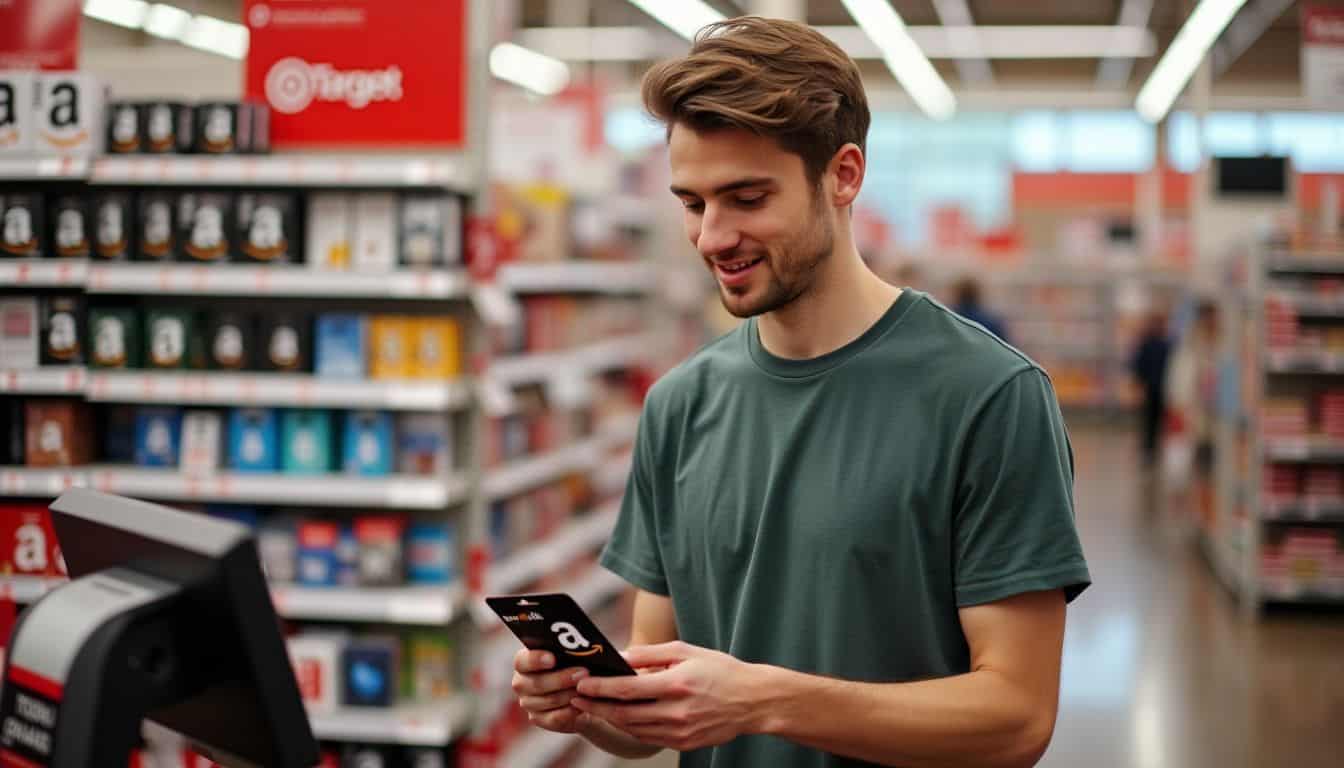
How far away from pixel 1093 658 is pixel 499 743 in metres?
3.90

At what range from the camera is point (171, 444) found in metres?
4.09

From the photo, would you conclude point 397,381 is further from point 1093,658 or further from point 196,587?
point 1093,658

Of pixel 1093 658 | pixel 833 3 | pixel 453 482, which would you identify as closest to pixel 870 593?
pixel 453 482

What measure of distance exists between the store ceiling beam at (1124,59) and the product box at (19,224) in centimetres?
1233

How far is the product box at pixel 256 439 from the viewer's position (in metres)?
4.05

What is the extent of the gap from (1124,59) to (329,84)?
649 inches

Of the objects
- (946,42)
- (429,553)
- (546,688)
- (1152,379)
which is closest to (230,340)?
(429,553)

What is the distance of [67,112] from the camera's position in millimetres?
3701

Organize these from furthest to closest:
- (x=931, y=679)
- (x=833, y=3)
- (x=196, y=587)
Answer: (x=833, y=3), (x=931, y=679), (x=196, y=587)

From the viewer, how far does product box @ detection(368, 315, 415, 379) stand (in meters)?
4.02

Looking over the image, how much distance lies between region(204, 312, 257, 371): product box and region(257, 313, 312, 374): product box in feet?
0.11

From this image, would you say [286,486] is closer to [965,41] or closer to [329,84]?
[329,84]

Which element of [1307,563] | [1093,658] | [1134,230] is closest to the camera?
[1093,658]

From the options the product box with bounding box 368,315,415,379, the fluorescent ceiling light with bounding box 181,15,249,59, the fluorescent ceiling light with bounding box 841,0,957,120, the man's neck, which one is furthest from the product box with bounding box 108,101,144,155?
the fluorescent ceiling light with bounding box 181,15,249,59
